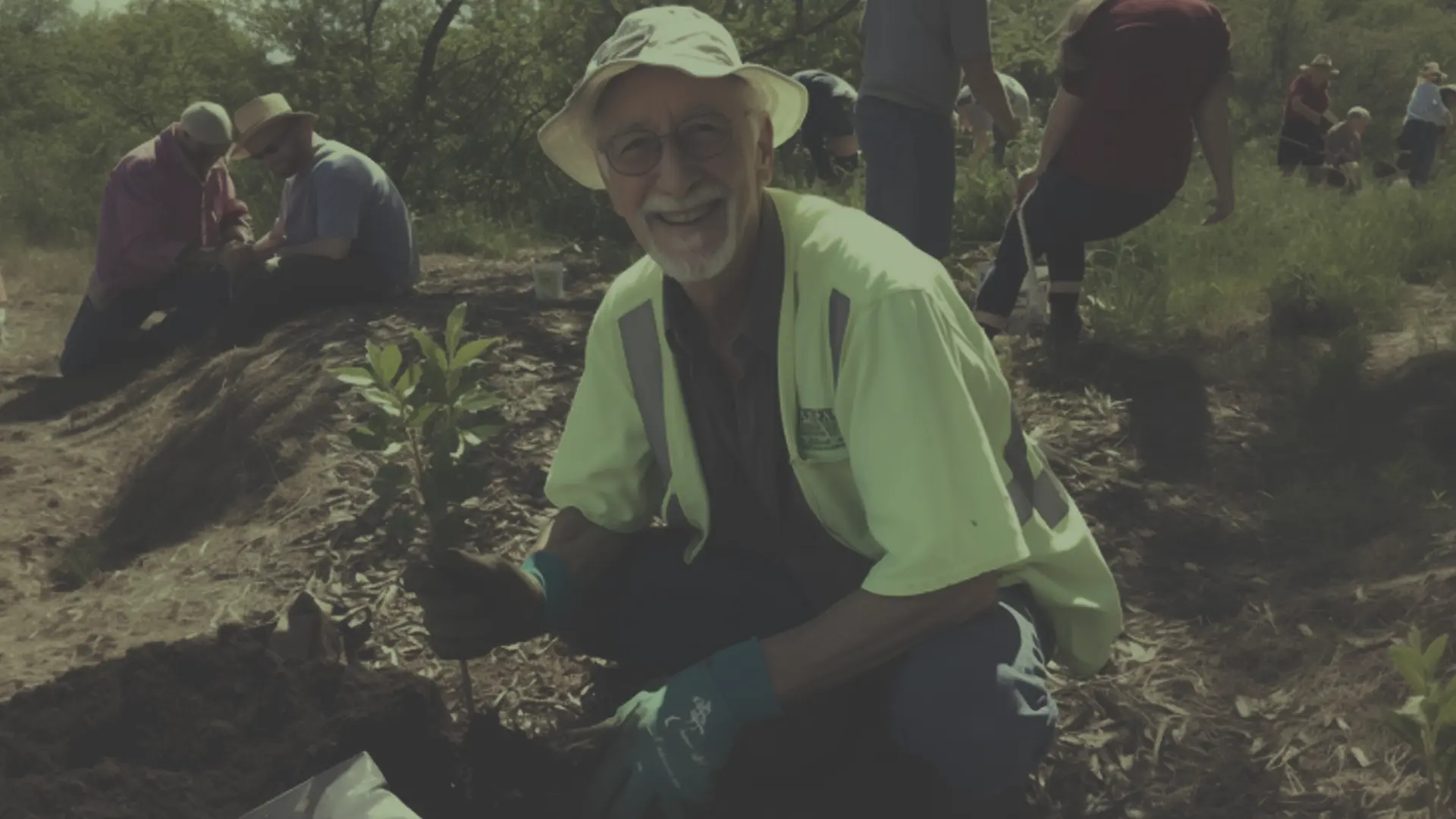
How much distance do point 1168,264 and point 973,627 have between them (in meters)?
3.37

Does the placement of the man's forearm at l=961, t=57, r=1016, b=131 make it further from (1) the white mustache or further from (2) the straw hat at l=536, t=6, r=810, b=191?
(1) the white mustache

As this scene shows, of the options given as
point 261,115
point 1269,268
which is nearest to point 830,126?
point 261,115

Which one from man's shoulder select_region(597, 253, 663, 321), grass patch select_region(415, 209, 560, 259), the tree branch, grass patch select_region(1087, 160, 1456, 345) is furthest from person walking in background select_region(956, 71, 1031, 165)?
man's shoulder select_region(597, 253, 663, 321)

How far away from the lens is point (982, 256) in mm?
Answer: 5648

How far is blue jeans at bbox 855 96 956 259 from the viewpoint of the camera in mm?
4426

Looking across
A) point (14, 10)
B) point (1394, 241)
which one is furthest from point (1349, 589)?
point (14, 10)

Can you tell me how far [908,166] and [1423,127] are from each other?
33.4ft

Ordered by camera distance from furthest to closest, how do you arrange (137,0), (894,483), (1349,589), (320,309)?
(137,0) → (320,309) → (1349,589) → (894,483)

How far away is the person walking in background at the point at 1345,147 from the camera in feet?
37.0

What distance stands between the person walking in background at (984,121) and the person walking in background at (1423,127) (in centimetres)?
504

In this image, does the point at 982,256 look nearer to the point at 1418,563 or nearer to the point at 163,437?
the point at 1418,563

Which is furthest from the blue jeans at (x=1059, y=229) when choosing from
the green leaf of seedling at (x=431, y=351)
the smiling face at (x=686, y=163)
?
the green leaf of seedling at (x=431, y=351)

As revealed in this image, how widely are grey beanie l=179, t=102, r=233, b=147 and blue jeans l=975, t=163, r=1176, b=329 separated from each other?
3.67 m

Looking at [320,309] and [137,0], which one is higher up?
[137,0]
